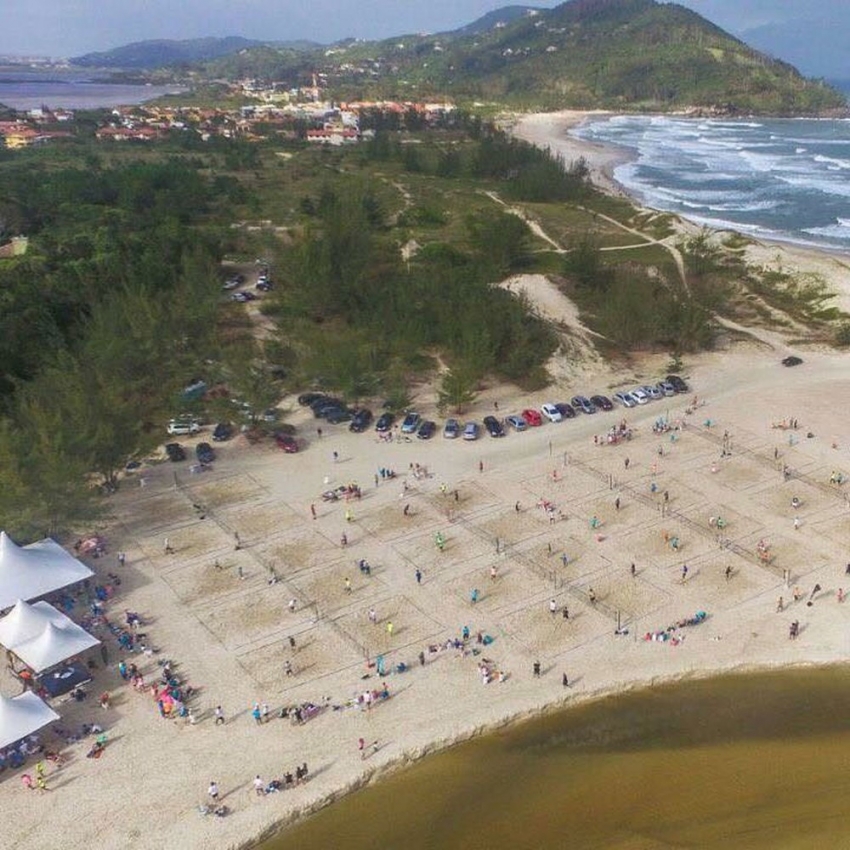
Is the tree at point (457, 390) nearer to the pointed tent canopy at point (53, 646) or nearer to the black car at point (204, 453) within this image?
the black car at point (204, 453)

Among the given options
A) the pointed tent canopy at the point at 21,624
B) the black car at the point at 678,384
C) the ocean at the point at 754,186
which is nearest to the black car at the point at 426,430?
the black car at the point at 678,384

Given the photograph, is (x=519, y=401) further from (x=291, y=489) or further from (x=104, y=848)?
(x=104, y=848)

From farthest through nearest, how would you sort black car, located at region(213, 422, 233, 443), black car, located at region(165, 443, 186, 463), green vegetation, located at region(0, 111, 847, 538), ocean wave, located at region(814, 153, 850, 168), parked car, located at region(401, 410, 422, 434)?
ocean wave, located at region(814, 153, 850, 168) → parked car, located at region(401, 410, 422, 434) → black car, located at region(213, 422, 233, 443) → black car, located at region(165, 443, 186, 463) → green vegetation, located at region(0, 111, 847, 538)

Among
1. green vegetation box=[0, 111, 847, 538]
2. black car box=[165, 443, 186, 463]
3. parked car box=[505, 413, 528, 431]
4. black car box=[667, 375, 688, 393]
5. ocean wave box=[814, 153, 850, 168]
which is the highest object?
ocean wave box=[814, 153, 850, 168]

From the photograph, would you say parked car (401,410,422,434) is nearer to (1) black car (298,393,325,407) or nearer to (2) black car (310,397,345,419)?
(2) black car (310,397,345,419)

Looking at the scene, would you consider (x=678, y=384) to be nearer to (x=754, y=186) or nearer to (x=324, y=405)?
(x=324, y=405)

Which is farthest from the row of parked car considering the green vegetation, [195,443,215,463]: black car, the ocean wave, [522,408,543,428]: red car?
the ocean wave

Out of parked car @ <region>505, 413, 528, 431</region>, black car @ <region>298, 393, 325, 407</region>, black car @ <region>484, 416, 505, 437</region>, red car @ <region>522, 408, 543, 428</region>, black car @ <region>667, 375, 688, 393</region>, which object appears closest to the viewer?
black car @ <region>484, 416, 505, 437</region>

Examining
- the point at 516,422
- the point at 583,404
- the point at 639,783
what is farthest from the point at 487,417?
the point at 639,783
